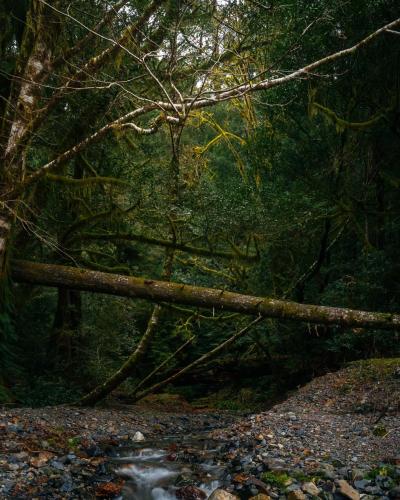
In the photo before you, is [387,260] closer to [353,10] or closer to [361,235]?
[361,235]

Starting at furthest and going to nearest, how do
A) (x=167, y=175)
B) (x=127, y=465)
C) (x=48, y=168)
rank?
(x=167, y=175) → (x=48, y=168) → (x=127, y=465)

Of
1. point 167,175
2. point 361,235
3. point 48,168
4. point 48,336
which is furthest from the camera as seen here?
point 48,336

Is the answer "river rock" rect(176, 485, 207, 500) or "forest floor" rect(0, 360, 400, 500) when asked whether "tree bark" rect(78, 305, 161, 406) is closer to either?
"forest floor" rect(0, 360, 400, 500)

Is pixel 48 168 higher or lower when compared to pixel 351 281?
higher

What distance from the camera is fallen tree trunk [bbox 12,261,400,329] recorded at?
640cm

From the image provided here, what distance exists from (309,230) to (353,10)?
14.9 feet

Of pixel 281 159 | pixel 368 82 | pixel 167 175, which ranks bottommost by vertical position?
pixel 167 175

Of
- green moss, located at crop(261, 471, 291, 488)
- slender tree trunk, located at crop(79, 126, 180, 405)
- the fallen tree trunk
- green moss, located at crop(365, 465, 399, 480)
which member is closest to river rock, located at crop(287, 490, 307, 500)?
green moss, located at crop(261, 471, 291, 488)

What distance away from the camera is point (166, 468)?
6715mm

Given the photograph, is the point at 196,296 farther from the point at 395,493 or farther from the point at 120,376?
the point at 120,376

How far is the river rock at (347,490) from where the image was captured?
16.5 feet

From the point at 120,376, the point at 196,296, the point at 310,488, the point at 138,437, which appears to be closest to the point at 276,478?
the point at 310,488

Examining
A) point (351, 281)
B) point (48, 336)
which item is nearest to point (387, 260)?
point (351, 281)

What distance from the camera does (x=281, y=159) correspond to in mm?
11578
